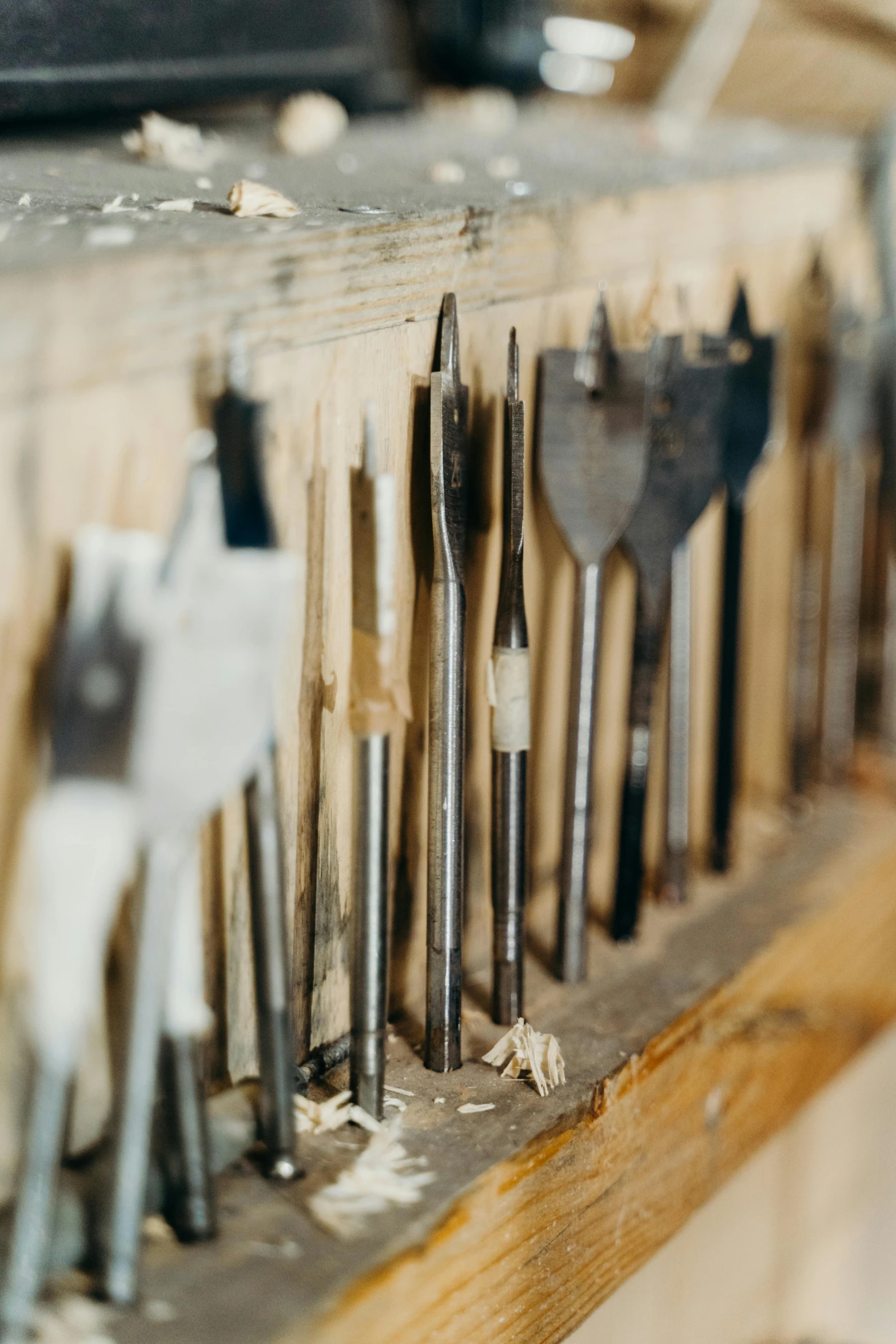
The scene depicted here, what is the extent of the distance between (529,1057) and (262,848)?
0.58ft

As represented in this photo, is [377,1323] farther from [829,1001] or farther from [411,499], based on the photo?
[829,1001]

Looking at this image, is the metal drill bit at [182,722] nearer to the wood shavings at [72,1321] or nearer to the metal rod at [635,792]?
the wood shavings at [72,1321]

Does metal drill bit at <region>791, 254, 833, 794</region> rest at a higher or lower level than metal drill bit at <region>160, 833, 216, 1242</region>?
higher

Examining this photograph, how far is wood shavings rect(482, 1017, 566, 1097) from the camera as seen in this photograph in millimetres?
530

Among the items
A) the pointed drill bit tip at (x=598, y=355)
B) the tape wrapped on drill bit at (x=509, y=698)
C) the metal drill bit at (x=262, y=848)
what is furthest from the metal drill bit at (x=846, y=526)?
the metal drill bit at (x=262, y=848)

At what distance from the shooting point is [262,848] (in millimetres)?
442

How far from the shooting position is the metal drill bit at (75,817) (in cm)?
39

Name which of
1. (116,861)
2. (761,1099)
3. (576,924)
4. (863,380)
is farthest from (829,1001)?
(116,861)

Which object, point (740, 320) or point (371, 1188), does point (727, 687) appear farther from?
point (371, 1188)

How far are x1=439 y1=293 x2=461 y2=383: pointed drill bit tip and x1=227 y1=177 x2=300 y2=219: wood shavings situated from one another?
0.24ft

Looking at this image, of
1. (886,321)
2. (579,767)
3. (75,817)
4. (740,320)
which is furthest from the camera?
(886,321)

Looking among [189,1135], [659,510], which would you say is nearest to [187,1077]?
[189,1135]

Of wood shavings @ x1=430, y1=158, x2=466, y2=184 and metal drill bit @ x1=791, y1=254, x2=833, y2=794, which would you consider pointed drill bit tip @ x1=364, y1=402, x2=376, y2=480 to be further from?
metal drill bit @ x1=791, y1=254, x2=833, y2=794

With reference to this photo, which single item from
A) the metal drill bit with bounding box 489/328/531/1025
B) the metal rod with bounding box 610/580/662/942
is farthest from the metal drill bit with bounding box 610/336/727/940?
the metal drill bit with bounding box 489/328/531/1025
